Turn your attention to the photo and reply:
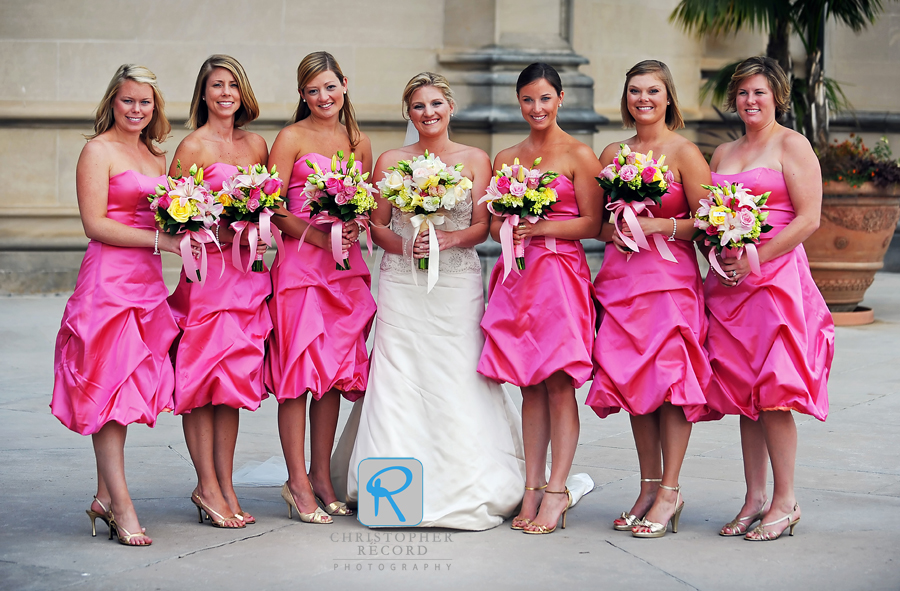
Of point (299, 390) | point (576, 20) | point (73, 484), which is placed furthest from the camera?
point (576, 20)

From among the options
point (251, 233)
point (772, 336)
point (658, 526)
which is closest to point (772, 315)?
point (772, 336)

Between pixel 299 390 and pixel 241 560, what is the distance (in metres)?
0.94

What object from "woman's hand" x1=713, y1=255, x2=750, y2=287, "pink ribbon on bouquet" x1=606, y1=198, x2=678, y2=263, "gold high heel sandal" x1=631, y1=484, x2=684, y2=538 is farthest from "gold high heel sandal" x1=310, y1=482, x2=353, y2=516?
"woman's hand" x1=713, y1=255, x2=750, y2=287

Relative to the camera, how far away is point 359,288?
220 inches

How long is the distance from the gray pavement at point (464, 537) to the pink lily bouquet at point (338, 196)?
4.71ft

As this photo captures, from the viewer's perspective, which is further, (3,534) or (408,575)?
(3,534)

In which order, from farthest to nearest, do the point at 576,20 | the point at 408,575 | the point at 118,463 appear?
the point at 576,20 → the point at 118,463 → the point at 408,575

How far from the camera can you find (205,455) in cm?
526

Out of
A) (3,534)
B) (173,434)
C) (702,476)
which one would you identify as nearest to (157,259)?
(3,534)

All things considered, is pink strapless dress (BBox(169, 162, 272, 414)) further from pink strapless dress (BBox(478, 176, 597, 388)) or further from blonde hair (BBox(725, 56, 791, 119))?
blonde hair (BBox(725, 56, 791, 119))

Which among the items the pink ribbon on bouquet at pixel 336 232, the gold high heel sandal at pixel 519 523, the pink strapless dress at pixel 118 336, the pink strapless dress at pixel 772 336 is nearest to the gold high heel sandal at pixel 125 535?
the pink strapless dress at pixel 118 336

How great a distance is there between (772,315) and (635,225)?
739 millimetres

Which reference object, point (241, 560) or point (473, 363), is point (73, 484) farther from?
point (473, 363)

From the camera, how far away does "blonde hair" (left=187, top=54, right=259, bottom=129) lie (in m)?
5.27
